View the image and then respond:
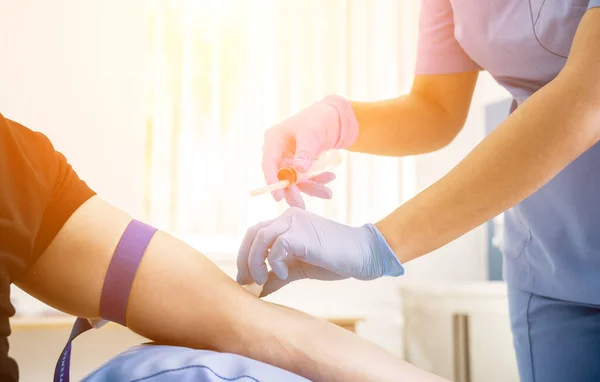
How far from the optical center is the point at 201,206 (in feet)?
9.30

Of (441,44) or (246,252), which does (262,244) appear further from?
(441,44)

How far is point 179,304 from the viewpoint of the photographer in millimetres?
855

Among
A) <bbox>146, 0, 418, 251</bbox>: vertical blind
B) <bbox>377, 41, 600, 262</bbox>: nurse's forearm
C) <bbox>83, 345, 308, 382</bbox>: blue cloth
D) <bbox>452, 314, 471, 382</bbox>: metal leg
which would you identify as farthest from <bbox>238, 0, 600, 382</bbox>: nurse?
<bbox>146, 0, 418, 251</bbox>: vertical blind

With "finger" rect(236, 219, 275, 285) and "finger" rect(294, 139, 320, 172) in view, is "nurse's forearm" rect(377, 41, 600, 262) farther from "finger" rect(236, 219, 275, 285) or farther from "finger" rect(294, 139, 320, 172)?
"finger" rect(294, 139, 320, 172)

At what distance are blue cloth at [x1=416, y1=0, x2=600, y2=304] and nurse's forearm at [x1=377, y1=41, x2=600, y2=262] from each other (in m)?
0.27

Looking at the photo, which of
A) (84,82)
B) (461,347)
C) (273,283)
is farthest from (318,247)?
(84,82)

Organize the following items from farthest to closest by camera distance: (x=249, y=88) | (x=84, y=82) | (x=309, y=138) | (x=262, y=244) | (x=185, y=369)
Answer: (x=249, y=88) → (x=84, y=82) → (x=309, y=138) → (x=262, y=244) → (x=185, y=369)

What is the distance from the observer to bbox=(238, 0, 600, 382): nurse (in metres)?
0.76

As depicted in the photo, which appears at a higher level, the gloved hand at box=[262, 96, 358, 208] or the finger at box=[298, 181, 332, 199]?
the gloved hand at box=[262, 96, 358, 208]

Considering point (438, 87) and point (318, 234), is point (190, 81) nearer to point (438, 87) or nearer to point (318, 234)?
point (438, 87)

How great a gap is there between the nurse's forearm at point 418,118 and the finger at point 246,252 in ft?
1.56

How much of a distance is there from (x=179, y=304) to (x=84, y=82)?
6.70 ft

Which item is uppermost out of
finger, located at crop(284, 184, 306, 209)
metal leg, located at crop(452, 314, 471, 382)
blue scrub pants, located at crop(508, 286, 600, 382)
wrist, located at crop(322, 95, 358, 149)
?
wrist, located at crop(322, 95, 358, 149)

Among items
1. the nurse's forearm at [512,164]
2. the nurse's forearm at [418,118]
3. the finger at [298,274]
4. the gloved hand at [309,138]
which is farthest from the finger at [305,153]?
the nurse's forearm at [512,164]
